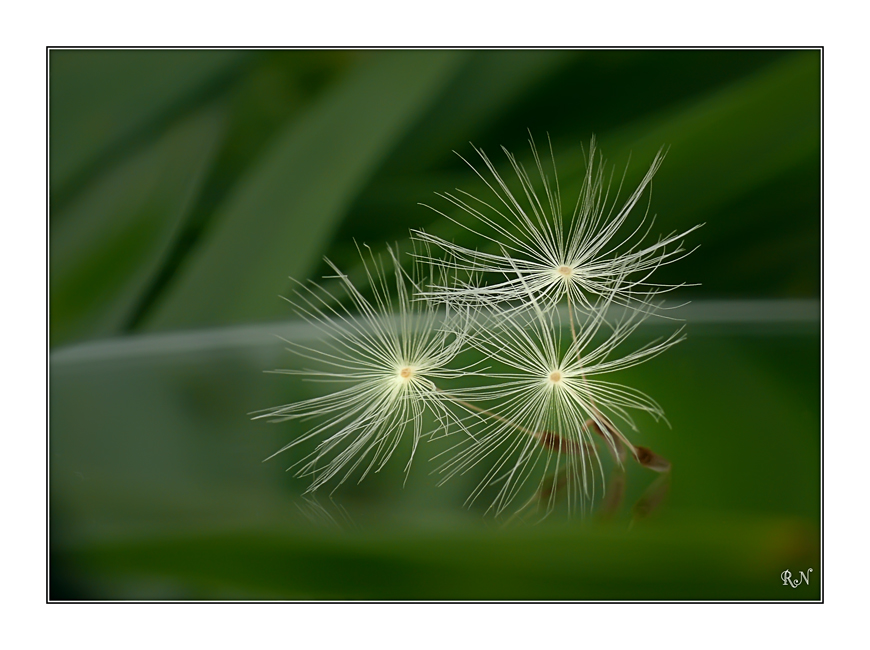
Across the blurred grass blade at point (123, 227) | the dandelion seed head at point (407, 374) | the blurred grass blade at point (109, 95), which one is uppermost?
the blurred grass blade at point (109, 95)

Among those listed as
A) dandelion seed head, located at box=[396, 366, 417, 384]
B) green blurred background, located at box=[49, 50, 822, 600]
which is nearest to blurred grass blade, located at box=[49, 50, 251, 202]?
green blurred background, located at box=[49, 50, 822, 600]

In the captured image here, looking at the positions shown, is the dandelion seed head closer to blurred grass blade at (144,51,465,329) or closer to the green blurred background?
the green blurred background

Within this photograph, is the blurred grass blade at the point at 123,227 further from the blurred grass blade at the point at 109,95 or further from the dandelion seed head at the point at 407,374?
the dandelion seed head at the point at 407,374

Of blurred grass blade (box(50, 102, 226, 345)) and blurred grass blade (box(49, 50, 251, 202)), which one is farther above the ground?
blurred grass blade (box(49, 50, 251, 202))

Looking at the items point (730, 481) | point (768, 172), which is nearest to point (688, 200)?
point (768, 172)

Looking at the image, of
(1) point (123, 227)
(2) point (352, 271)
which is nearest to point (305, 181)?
(2) point (352, 271)

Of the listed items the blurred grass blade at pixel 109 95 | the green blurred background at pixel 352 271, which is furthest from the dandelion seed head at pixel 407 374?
the blurred grass blade at pixel 109 95

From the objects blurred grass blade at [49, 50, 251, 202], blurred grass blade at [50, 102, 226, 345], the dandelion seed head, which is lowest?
the dandelion seed head
